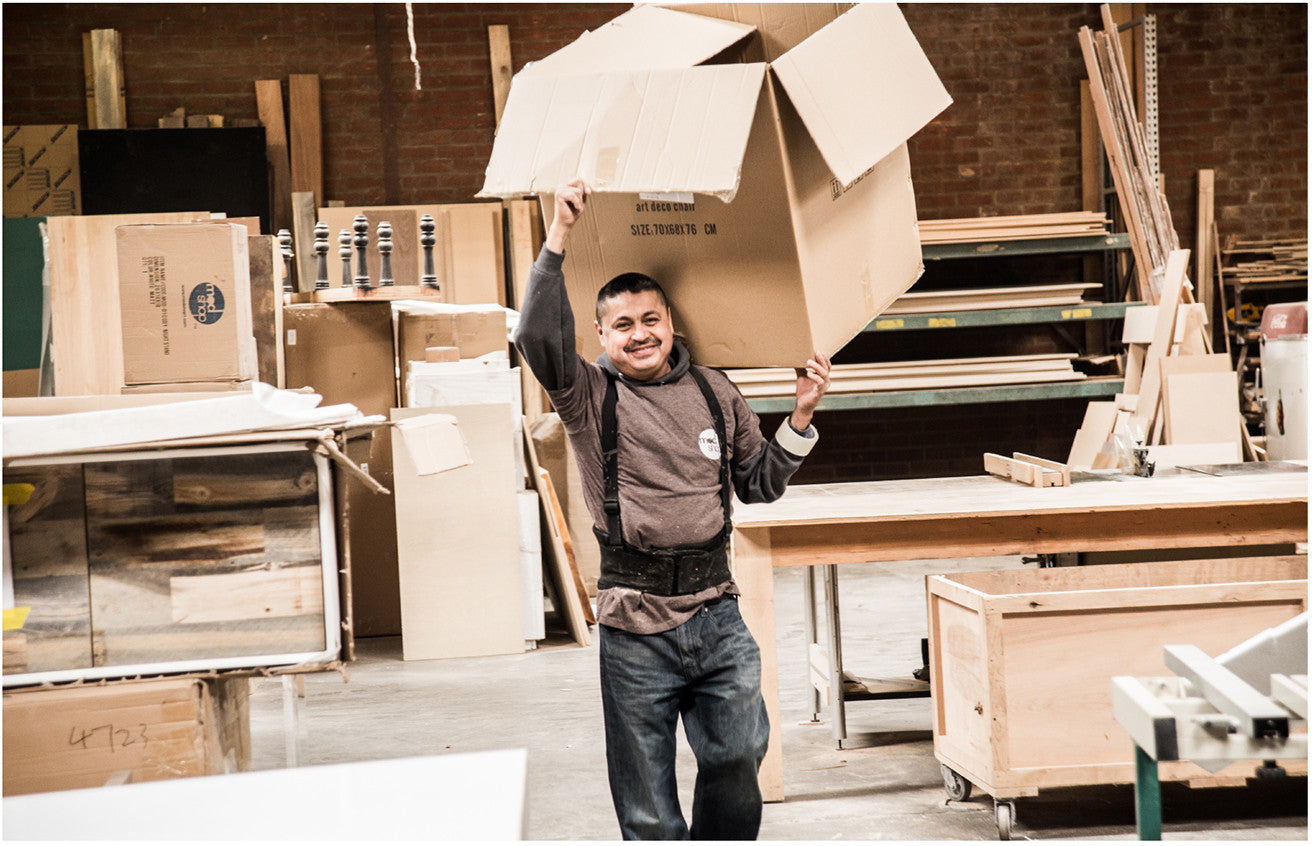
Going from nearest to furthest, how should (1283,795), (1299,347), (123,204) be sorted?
(1283,795), (1299,347), (123,204)

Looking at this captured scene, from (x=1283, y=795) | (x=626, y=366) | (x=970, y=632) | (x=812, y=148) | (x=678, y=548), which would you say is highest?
(x=812, y=148)

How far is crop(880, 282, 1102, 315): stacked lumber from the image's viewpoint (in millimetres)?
6574

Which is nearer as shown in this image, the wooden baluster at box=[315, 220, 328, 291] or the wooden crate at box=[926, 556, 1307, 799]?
the wooden crate at box=[926, 556, 1307, 799]

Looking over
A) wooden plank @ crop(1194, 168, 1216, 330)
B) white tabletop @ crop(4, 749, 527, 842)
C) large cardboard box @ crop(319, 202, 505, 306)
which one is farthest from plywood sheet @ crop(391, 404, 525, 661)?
wooden plank @ crop(1194, 168, 1216, 330)

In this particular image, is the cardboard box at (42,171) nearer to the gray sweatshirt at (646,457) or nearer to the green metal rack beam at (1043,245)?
the green metal rack beam at (1043,245)

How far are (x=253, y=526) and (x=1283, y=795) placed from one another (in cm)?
266

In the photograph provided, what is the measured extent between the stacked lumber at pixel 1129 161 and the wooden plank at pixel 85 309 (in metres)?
5.29

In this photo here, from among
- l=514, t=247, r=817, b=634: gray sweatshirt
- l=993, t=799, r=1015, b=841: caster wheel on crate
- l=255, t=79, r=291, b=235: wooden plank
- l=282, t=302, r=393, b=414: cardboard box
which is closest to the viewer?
l=514, t=247, r=817, b=634: gray sweatshirt

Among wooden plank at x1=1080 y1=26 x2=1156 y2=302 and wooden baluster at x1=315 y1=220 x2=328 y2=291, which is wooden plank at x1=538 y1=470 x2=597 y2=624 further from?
wooden plank at x1=1080 y1=26 x2=1156 y2=302

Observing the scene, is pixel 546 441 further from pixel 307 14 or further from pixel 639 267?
pixel 639 267

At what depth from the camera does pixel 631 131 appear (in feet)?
5.99

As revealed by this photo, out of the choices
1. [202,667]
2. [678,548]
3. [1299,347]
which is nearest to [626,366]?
[678,548]

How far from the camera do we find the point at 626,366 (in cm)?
214

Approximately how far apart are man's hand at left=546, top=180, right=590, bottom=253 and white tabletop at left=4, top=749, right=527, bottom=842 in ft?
2.93
